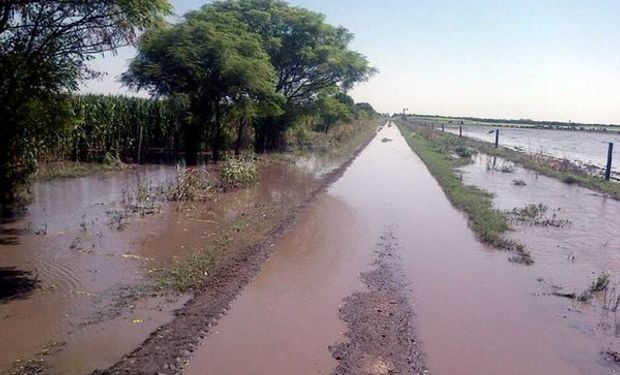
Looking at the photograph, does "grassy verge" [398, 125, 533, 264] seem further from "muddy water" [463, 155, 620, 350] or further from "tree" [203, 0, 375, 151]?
"tree" [203, 0, 375, 151]

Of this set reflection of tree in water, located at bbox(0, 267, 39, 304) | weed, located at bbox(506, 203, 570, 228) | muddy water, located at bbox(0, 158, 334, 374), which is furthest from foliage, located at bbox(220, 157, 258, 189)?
reflection of tree in water, located at bbox(0, 267, 39, 304)

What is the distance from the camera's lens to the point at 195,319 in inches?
252

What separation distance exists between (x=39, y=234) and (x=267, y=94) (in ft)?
48.2

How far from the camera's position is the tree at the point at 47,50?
912cm

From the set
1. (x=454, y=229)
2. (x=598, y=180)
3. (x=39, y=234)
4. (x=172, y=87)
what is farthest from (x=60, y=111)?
(x=598, y=180)

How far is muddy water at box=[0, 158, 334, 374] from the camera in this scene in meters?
5.67

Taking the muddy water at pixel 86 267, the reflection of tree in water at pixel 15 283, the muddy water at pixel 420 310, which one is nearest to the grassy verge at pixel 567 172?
the muddy water at pixel 420 310

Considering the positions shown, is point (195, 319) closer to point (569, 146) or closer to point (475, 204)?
point (475, 204)

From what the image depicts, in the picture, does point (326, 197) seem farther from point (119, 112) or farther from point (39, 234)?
point (119, 112)

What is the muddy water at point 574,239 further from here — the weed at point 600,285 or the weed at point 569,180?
the weed at point 569,180

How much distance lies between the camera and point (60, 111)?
32.0 feet

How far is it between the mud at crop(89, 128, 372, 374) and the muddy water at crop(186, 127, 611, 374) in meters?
0.17

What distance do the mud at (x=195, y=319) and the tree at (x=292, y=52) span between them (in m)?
19.5

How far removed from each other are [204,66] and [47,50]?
1149cm
